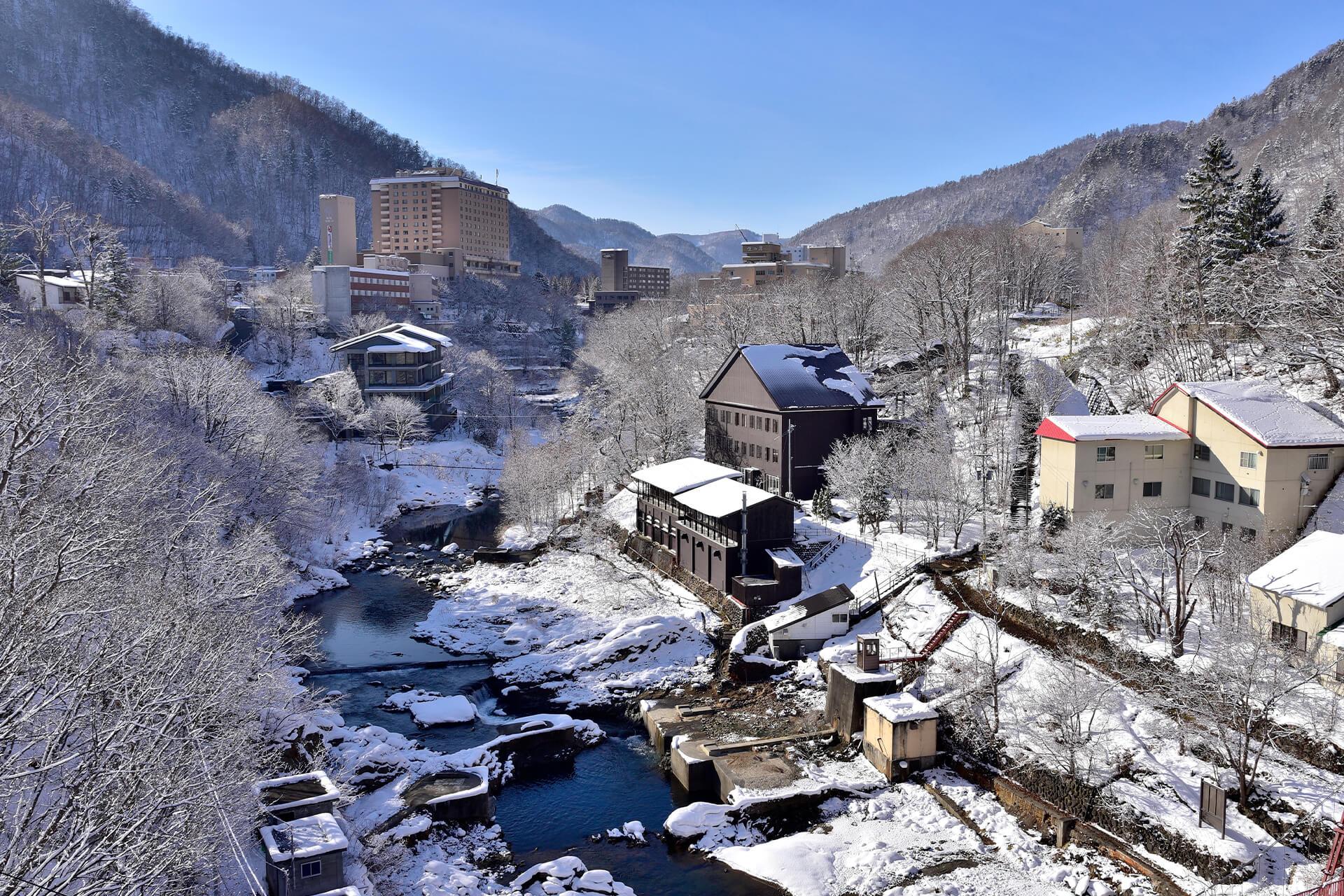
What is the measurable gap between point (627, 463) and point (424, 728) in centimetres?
2060

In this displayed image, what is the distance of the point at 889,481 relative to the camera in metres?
29.0

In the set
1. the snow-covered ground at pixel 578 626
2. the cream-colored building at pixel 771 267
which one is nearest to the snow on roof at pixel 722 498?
the snow-covered ground at pixel 578 626

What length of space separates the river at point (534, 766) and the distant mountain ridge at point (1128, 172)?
Result: 113 feet

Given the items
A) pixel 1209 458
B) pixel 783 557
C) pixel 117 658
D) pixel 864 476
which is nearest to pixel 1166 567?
pixel 1209 458

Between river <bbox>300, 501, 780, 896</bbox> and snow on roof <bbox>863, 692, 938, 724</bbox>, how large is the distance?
445cm

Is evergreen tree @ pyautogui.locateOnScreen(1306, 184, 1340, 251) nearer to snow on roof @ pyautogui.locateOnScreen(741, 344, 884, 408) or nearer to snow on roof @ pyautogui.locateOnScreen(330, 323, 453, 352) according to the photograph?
snow on roof @ pyautogui.locateOnScreen(741, 344, 884, 408)

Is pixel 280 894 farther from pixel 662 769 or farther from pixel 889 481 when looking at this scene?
pixel 889 481

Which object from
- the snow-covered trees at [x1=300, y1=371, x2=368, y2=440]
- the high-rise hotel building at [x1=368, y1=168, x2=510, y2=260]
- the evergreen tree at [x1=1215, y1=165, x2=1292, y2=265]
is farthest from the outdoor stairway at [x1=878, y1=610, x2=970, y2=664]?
the high-rise hotel building at [x1=368, y1=168, x2=510, y2=260]

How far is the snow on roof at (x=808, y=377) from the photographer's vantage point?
31.5 meters

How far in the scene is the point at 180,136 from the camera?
119062 mm

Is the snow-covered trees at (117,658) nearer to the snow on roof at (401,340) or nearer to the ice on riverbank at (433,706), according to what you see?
the ice on riverbank at (433,706)

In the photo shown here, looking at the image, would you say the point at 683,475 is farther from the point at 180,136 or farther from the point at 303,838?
the point at 180,136

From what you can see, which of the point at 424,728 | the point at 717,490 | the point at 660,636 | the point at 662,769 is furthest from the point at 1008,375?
the point at 424,728

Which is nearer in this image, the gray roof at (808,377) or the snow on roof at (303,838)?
the snow on roof at (303,838)
